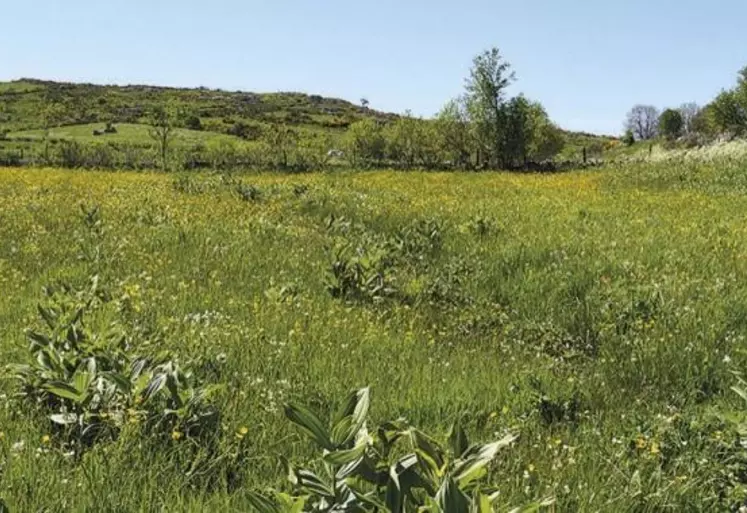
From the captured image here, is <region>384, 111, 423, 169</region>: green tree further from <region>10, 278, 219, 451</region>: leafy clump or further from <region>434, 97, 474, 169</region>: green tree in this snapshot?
<region>10, 278, 219, 451</region>: leafy clump

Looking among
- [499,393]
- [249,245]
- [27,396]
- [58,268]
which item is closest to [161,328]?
[27,396]

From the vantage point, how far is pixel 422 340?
5934 millimetres

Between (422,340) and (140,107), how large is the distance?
140 metres

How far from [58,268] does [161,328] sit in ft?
10.9

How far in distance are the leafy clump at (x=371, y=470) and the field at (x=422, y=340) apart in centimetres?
74

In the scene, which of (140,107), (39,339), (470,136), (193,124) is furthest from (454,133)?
(140,107)

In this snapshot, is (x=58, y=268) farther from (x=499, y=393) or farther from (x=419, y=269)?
(x=499, y=393)

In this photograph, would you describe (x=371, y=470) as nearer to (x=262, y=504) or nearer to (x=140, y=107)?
(x=262, y=504)

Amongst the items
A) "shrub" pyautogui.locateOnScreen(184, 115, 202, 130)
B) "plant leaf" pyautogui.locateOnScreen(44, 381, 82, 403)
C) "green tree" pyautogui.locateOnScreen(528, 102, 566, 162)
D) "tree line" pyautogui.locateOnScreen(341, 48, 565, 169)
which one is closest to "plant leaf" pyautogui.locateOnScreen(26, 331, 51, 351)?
"plant leaf" pyautogui.locateOnScreen(44, 381, 82, 403)

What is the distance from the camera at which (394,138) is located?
76.8 meters

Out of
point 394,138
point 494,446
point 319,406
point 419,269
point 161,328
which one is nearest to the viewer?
point 494,446

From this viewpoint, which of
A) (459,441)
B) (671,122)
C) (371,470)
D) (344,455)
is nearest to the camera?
(344,455)

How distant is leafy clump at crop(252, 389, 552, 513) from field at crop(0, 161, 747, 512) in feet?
2.44

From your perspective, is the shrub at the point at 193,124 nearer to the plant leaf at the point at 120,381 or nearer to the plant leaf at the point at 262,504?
the plant leaf at the point at 120,381
